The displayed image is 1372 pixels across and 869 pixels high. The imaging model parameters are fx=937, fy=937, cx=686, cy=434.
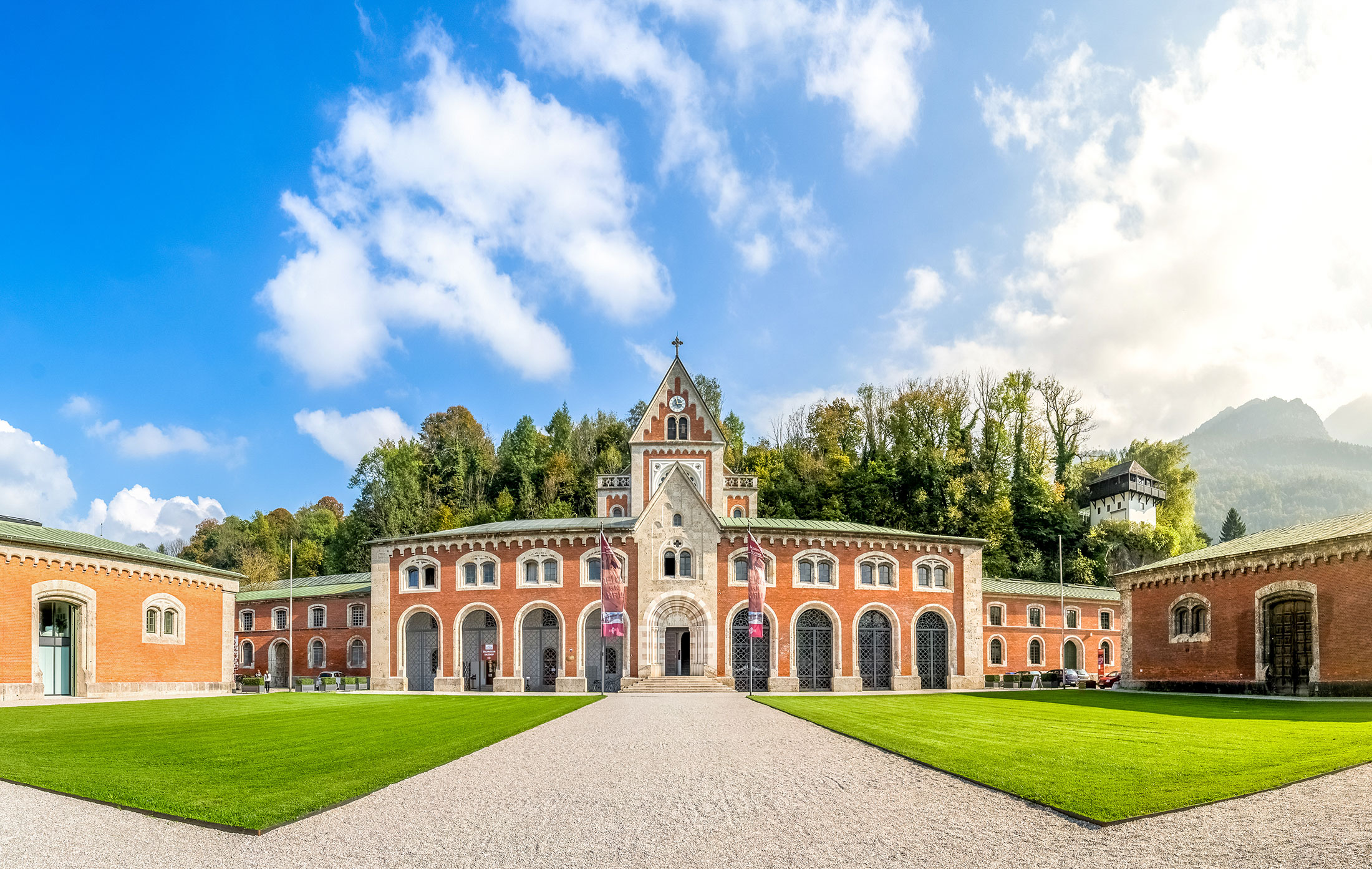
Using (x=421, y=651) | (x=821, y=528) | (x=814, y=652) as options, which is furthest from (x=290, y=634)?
(x=821, y=528)

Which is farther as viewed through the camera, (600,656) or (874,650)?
(874,650)

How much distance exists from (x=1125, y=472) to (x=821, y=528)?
4098cm

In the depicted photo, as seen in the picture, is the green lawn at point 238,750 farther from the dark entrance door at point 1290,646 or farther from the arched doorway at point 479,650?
the dark entrance door at point 1290,646

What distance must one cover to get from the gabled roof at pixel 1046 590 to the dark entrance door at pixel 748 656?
14297mm

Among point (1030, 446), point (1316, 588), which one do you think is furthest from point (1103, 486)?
point (1316, 588)

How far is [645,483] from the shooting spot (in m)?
55.1

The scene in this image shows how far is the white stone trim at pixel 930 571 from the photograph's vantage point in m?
48.4

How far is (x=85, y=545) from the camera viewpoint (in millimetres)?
36906

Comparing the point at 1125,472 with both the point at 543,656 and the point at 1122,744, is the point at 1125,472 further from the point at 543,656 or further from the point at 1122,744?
the point at 1122,744

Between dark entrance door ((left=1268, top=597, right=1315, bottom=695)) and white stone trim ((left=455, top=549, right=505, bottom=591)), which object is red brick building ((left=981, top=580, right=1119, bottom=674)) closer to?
dark entrance door ((left=1268, top=597, right=1315, bottom=695))

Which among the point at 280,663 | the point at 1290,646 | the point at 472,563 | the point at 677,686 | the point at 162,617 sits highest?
the point at 472,563

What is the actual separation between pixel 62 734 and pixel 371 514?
192 ft

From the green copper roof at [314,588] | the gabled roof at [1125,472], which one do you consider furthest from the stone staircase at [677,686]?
the gabled roof at [1125,472]

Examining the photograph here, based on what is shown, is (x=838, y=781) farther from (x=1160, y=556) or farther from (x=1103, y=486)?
(x=1103, y=486)
